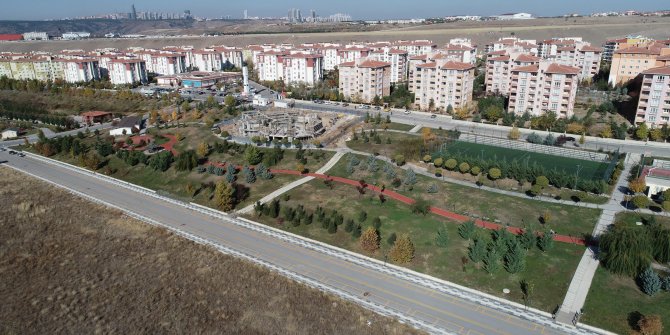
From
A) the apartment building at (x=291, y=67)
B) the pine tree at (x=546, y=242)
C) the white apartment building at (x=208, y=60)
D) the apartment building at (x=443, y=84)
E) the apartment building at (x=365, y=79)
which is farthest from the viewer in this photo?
the white apartment building at (x=208, y=60)

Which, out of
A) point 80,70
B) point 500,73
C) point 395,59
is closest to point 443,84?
point 500,73

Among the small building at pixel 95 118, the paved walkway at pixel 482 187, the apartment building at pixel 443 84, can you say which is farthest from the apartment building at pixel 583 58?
the small building at pixel 95 118

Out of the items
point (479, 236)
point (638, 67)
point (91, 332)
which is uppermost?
point (638, 67)

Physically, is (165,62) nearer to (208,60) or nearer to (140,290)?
(208,60)

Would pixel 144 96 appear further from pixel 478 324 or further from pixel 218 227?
pixel 478 324

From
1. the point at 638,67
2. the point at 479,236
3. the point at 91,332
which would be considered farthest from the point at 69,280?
the point at 638,67

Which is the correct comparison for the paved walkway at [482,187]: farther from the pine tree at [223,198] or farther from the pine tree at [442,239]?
the pine tree at [223,198]

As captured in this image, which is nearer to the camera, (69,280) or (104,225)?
(69,280)
